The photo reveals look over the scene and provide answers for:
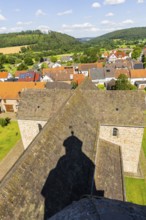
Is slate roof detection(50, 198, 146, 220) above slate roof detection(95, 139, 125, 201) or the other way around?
above

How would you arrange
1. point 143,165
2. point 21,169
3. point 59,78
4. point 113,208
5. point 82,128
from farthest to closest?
point 59,78, point 143,165, point 82,128, point 21,169, point 113,208

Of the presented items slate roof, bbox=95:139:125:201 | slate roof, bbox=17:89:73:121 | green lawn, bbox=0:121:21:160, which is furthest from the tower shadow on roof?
green lawn, bbox=0:121:21:160

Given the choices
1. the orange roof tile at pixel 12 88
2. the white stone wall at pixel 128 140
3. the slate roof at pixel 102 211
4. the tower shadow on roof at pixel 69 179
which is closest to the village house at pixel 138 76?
the orange roof tile at pixel 12 88

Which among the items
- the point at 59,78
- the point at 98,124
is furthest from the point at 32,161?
the point at 59,78

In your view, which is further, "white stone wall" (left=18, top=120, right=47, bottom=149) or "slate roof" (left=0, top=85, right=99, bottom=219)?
"white stone wall" (left=18, top=120, right=47, bottom=149)

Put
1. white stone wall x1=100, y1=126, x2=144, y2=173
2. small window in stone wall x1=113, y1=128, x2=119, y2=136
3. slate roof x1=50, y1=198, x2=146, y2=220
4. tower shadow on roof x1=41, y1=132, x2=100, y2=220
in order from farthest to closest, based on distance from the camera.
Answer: small window in stone wall x1=113, y1=128, x2=119, y2=136 < white stone wall x1=100, y1=126, x2=144, y2=173 < tower shadow on roof x1=41, y1=132, x2=100, y2=220 < slate roof x1=50, y1=198, x2=146, y2=220

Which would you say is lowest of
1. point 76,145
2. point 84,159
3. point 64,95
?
point 84,159

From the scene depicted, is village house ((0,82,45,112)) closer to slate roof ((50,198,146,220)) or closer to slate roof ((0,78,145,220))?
slate roof ((0,78,145,220))

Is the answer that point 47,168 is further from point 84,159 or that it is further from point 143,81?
point 143,81
